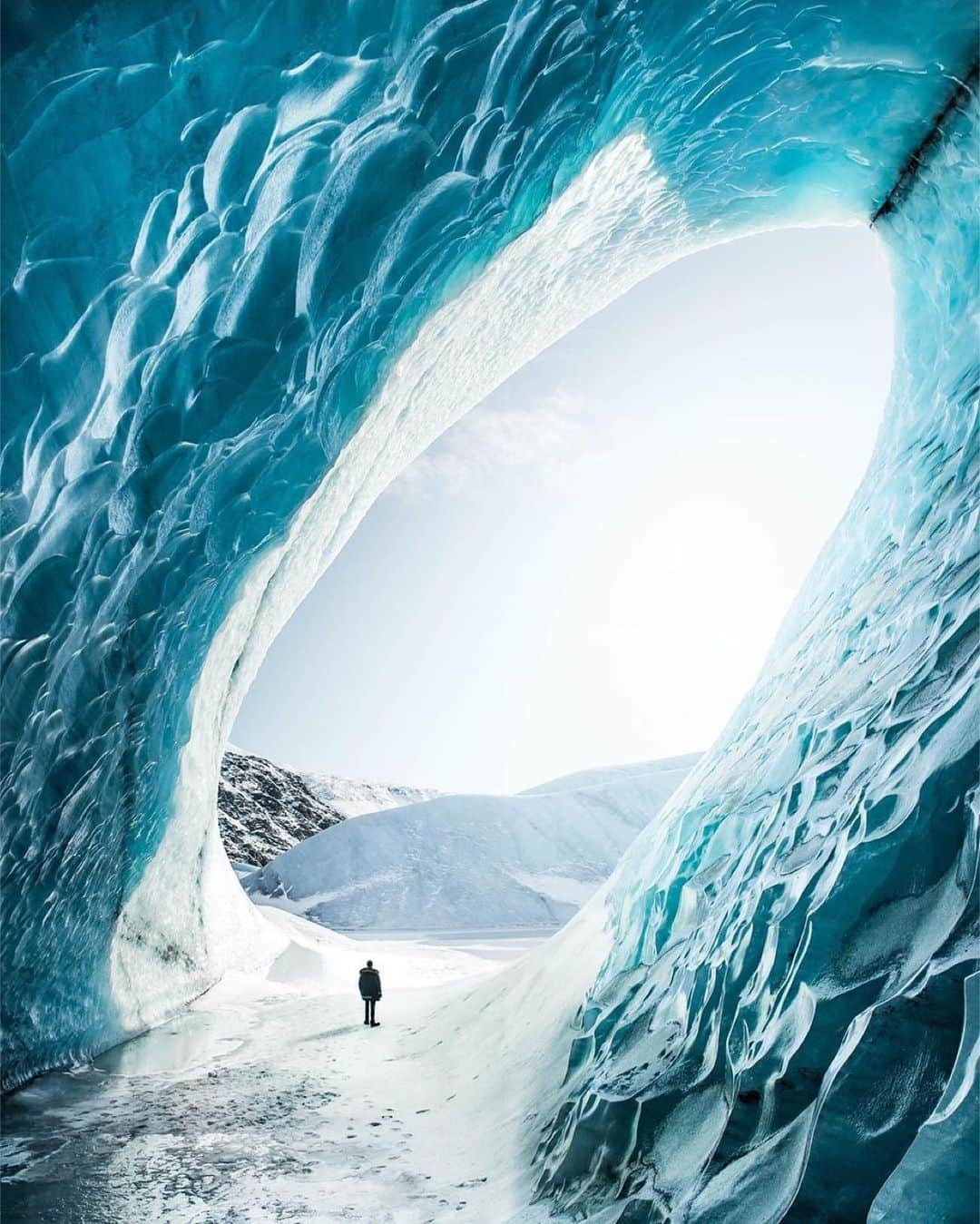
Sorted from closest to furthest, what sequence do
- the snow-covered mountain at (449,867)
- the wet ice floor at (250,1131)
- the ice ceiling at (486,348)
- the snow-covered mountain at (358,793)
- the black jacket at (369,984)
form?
the ice ceiling at (486,348)
the wet ice floor at (250,1131)
the black jacket at (369,984)
the snow-covered mountain at (449,867)
the snow-covered mountain at (358,793)

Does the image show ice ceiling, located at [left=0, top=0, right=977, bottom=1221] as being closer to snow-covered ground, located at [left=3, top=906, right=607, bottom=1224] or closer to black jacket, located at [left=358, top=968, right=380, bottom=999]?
snow-covered ground, located at [left=3, top=906, right=607, bottom=1224]

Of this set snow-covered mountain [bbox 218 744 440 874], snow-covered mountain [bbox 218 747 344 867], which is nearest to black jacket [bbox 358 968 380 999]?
snow-covered mountain [bbox 218 744 440 874]

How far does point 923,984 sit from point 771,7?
4.38 meters

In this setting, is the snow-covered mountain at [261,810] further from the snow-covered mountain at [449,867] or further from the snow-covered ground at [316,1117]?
the snow-covered ground at [316,1117]

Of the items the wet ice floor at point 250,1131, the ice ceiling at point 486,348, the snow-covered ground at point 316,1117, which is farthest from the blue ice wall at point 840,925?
the wet ice floor at point 250,1131

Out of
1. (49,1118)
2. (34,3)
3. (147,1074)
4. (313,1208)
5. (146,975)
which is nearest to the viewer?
(34,3)

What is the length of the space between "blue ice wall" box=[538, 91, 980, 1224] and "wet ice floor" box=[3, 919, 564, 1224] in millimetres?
819

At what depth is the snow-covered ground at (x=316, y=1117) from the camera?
9.61 feet

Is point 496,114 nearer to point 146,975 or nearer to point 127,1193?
point 127,1193

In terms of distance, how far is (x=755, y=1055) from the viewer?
2.19 metres

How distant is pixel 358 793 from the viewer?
182 feet

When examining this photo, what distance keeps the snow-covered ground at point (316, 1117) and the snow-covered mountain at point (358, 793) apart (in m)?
43.2

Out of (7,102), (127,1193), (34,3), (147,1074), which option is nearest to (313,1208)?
(127,1193)

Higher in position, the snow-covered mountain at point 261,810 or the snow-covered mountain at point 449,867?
the snow-covered mountain at point 261,810
